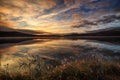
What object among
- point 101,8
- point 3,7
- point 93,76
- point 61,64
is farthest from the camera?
point 3,7

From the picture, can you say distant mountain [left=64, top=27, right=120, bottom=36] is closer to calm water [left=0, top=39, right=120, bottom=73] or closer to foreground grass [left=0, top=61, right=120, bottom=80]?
calm water [left=0, top=39, right=120, bottom=73]

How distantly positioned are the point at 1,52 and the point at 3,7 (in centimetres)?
62

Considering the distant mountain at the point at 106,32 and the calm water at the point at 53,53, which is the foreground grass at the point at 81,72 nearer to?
the calm water at the point at 53,53

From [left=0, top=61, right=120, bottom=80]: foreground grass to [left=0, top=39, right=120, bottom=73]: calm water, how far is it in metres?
0.07

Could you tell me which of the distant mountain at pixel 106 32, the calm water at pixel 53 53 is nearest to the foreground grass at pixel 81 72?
the calm water at pixel 53 53

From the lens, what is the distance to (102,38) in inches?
92.1

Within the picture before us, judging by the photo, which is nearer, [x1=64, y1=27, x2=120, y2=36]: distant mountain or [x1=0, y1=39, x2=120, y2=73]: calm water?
[x1=0, y1=39, x2=120, y2=73]: calm water

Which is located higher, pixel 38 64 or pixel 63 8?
pixel 63 8

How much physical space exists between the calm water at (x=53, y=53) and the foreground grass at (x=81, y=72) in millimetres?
72

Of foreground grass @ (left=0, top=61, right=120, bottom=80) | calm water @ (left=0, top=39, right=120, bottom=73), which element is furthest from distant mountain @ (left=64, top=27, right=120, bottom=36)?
foreground grass @ (left=0, top=61, right=120, bottom=80)

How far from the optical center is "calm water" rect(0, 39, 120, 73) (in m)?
2.10

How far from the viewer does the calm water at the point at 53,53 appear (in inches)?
82.6

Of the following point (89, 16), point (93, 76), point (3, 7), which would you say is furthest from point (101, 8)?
point (3, 7)

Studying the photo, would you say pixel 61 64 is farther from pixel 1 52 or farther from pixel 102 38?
pixel 1 52
